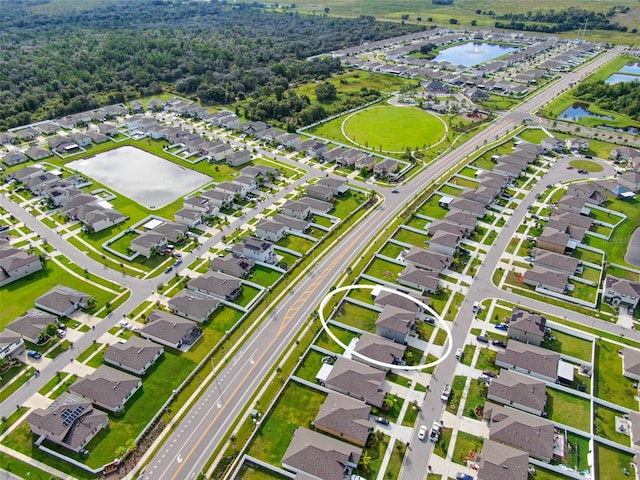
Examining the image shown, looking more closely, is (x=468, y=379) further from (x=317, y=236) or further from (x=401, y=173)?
(x=401, y=173)

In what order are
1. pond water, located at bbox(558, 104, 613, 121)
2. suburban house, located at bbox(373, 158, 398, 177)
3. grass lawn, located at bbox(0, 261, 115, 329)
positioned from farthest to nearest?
pond water, located at bbox(558, 104, 613, 121) → suburban house, located at bbox(373, 158, 398, 177) → grass lawn, located at bbox(0, 261, 115, 329)

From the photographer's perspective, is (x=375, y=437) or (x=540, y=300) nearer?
(x=375, y=437)

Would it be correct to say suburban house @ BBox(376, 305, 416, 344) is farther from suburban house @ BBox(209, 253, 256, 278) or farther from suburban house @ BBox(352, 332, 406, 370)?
suburban house @ BBox(209, 253, 256, 278)

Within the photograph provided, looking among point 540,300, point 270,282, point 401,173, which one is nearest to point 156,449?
point 270,282

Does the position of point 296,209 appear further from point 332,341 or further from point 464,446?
point 464,446

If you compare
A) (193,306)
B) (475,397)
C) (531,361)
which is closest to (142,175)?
(193,306)

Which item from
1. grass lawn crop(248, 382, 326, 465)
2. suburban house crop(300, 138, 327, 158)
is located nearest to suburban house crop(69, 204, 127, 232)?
suburban house crop(300, 138, 327, 158)
